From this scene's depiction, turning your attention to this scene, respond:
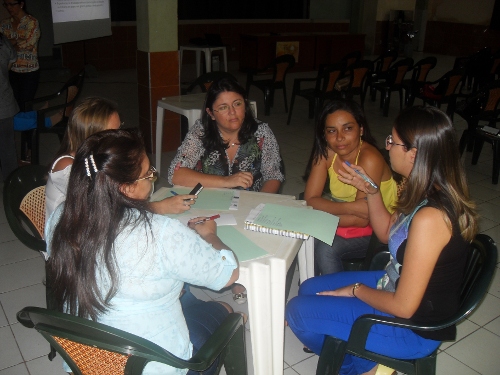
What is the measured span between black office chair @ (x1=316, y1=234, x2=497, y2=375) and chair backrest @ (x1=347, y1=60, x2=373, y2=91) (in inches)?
198

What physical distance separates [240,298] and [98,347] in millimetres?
1443

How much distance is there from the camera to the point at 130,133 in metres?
1.22

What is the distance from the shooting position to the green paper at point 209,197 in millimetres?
1898

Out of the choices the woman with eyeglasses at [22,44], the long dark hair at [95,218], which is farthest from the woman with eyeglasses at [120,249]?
the woman with eyeglasses at [22,44]

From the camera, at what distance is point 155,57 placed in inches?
181

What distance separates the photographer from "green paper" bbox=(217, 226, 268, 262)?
1.53 metres

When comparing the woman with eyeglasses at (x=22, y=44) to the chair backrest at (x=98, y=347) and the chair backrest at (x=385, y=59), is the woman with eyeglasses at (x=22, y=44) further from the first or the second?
the chair backrest at (x=385, y=59)

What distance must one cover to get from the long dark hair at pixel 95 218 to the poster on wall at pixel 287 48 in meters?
9.19

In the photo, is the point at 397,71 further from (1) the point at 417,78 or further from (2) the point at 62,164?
(2) the point at 62,164

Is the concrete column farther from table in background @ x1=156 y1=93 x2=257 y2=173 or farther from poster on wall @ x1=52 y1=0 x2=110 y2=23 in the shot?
poster on wall @ x1=52 y1=0 x2=110 y2=23

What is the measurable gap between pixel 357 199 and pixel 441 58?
12.6 m

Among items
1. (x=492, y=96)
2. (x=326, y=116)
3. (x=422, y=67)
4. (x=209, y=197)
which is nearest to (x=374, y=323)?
(x=209, y=197)

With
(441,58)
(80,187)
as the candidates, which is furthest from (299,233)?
(441,58)

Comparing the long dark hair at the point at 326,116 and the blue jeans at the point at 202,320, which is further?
the long dark hair at the point at 326,116
